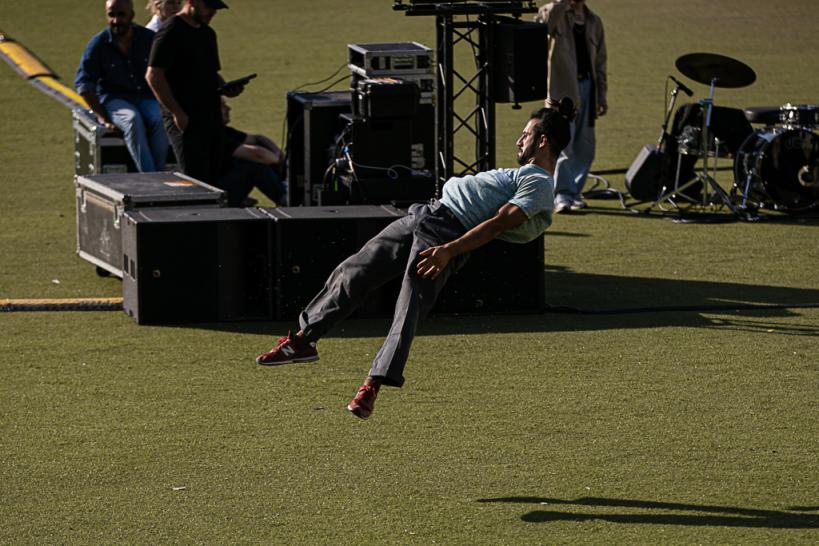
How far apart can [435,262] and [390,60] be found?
6006mm

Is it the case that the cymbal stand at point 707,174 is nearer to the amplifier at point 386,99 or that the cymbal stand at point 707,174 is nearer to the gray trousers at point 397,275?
the amplifier at point 386,99

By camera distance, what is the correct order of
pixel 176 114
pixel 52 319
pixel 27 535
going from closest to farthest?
pixel 27 535
pixel 52 319
pixel 176 114

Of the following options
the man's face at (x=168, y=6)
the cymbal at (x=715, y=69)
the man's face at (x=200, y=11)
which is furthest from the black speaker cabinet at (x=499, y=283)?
the man's face at (x=168, y=6)

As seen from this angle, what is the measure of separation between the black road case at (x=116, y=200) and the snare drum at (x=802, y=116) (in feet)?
18.2

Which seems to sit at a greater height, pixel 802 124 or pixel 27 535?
pixel 802 124

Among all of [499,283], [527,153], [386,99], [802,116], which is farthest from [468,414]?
[802,116]

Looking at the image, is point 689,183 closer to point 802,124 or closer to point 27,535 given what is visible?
point 802,124

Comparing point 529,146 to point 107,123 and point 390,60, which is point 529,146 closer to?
point 390,60

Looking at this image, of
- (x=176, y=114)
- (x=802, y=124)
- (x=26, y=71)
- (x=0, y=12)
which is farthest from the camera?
(x=0, y=12)

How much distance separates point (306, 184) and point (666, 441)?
20.0 ft

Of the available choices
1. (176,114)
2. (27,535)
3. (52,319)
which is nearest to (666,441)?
(27,535)

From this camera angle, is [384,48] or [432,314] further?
[384,48]

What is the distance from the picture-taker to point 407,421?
8.42m

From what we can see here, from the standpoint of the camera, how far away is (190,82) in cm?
1216
